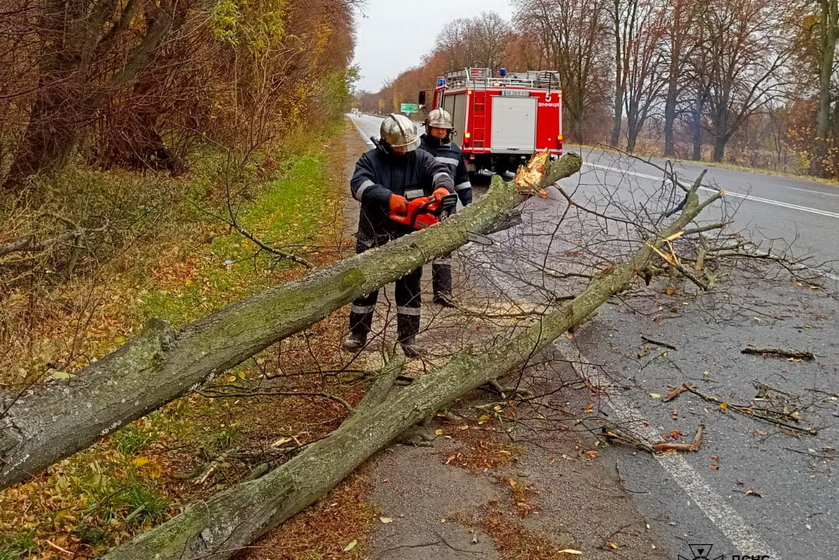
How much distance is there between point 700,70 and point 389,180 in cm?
3515

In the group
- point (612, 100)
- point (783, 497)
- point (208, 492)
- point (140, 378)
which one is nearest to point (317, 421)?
point (208, 492)

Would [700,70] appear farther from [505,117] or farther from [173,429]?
[173,429]

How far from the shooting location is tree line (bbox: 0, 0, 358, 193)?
6695mm

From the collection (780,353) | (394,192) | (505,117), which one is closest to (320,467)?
(394,192)

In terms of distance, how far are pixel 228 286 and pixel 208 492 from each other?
3.48 metres

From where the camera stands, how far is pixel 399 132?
475 centimetres

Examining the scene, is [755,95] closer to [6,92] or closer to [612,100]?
[612,100]

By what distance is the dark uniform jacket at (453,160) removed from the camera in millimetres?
5969

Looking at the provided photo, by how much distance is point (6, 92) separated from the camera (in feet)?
20.5

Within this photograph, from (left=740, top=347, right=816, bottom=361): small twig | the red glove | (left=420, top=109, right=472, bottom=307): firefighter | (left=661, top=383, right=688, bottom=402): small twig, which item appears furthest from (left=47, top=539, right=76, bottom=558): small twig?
(left=740, top=347, right=816, bottom=361): small twig

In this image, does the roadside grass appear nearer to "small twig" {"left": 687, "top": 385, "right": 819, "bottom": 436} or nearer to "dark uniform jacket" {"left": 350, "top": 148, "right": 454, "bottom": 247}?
"dark uniform jacket" {"left": 350, "top": 148, "right": 454, "bottom": 247}

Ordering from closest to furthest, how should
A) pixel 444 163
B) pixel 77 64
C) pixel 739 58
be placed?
pixel 444 163
pixel 77 64
pixel 739 58

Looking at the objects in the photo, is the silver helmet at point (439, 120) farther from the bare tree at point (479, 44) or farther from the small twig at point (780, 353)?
the bare tree at point (479, 44)

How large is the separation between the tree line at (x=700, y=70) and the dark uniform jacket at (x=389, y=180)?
20601mm
